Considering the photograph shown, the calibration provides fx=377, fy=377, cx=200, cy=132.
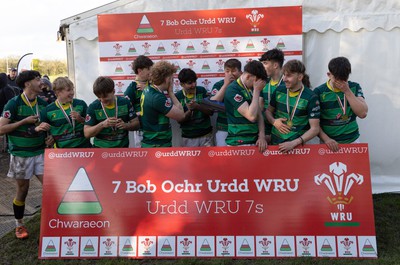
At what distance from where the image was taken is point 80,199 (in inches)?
140

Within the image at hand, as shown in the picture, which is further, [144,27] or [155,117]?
[144,27]

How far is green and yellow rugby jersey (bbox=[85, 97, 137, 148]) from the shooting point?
3846 millimetres

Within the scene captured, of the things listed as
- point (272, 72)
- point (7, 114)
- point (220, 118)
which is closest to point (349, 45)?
point (272, 72)

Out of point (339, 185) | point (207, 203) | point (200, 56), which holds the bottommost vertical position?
point (207, 203)

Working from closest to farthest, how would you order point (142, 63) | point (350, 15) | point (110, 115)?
point (110, 115) < point (142, 63) < point (350, 15)

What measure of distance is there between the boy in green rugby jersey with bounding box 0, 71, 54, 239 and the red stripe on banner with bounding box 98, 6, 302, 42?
52.4 inches

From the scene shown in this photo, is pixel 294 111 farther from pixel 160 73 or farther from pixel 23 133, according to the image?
pixel 23 133

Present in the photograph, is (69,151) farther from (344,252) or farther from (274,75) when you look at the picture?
(344,252)

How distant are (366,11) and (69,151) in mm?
4104

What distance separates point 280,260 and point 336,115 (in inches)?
60.2

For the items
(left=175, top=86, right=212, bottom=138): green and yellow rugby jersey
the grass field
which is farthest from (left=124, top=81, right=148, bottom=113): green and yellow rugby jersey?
the grass field

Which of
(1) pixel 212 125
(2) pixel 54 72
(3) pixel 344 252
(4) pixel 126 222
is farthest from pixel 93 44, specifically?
(2) pixel 54 72

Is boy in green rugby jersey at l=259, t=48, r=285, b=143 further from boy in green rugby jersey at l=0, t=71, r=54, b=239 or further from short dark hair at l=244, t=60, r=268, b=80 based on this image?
boy in green rugby jersey at l=0, t=71, r=54, b=239

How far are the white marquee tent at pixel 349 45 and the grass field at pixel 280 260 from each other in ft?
2.99
